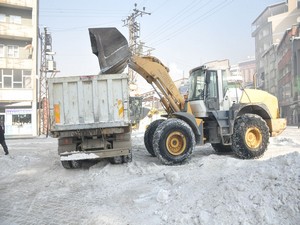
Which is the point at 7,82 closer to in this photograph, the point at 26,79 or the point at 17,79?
the point at 17,79

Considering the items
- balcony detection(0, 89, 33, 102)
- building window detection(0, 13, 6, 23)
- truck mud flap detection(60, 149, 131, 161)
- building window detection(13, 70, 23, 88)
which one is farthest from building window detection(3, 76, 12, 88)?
truck mud flap detection(60, 149, 131, 161)

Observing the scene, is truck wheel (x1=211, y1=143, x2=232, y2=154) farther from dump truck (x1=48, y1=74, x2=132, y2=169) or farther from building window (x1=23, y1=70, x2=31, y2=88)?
building window (x1=23, y1=70, x2=31, y2=88)

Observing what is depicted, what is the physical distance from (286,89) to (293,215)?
44155 millimetres

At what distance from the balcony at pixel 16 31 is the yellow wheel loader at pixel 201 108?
24.6m

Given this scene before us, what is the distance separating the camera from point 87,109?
320 inches

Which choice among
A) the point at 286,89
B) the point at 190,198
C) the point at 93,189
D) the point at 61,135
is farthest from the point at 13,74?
the point at 286,89

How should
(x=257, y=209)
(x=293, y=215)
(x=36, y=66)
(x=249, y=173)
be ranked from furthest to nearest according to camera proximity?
(x=36, y=66) → (x=249, y=173) → (x=257, y=209) → (x=293, y=215)

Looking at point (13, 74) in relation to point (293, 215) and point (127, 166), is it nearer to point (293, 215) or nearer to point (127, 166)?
point (127, 166)

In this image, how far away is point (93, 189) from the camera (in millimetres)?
6418

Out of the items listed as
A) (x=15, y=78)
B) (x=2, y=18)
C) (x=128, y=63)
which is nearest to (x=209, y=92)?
(x=128, y=63)

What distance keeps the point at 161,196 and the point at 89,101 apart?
12.7 feet

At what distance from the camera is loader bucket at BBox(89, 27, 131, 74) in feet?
28.4

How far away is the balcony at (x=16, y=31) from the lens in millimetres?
29477

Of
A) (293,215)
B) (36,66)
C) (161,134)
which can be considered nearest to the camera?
(293,215)
